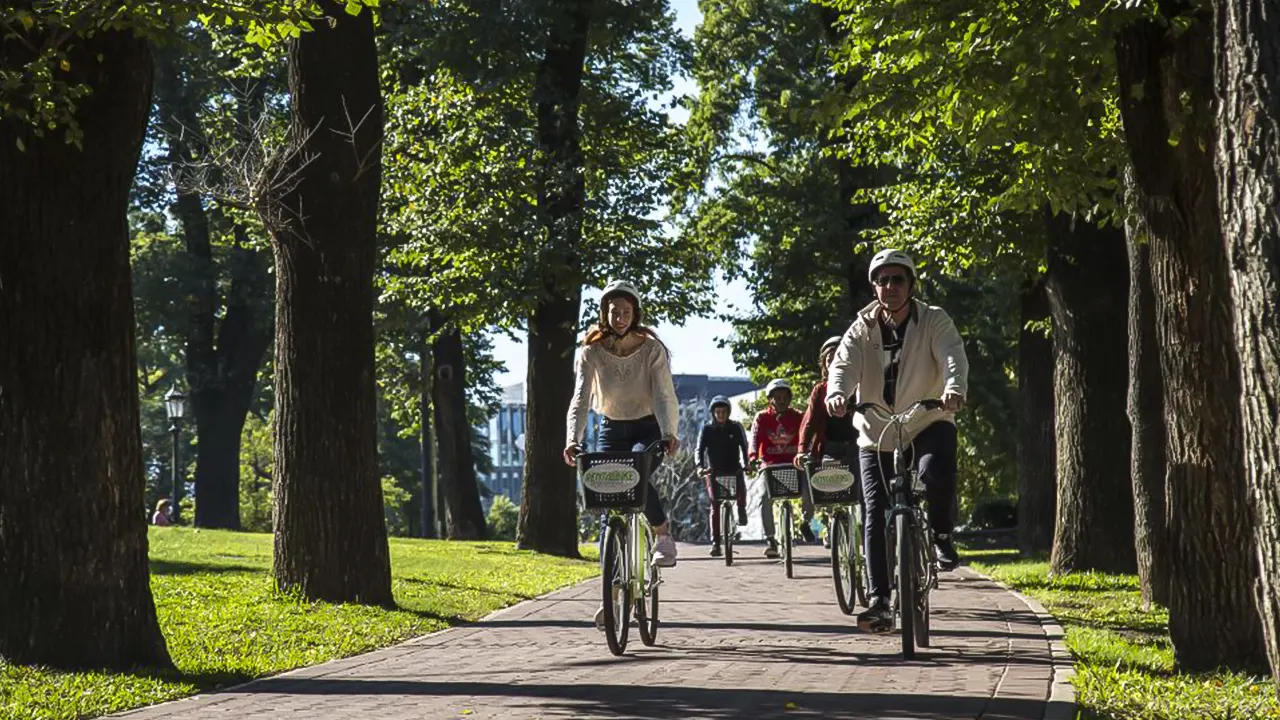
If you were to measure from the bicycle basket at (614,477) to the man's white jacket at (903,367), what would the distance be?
1234 mm

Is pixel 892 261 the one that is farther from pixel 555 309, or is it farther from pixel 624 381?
pixel 555 309

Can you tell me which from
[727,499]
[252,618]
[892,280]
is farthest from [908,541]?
[727,499]

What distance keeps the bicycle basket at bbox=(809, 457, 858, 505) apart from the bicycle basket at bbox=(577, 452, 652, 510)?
1532 mm

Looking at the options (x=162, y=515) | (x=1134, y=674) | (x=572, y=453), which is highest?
(x=572, y=453)

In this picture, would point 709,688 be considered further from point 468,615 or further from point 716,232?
point 716,232

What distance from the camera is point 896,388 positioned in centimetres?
1012

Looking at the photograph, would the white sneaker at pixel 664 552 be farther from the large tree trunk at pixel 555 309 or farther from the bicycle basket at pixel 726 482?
the large tree trunk at pixel 555 309

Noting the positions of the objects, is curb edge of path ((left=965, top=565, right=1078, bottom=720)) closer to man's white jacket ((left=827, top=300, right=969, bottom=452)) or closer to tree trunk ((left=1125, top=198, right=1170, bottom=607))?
tree trunk ((left=1125, top=198, right=1170, bottom=607))

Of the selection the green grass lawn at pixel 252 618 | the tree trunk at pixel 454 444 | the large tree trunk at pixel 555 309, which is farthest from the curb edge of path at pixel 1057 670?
the tree trunk at pixel 454 444

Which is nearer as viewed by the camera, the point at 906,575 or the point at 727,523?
the point at 906,575

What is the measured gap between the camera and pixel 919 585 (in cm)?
972

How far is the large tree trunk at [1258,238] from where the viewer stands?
507 cm

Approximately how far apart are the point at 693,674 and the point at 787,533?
9413mm

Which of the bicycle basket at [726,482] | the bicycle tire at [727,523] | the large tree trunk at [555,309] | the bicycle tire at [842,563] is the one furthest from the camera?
the large tree trunk at [555,309]
